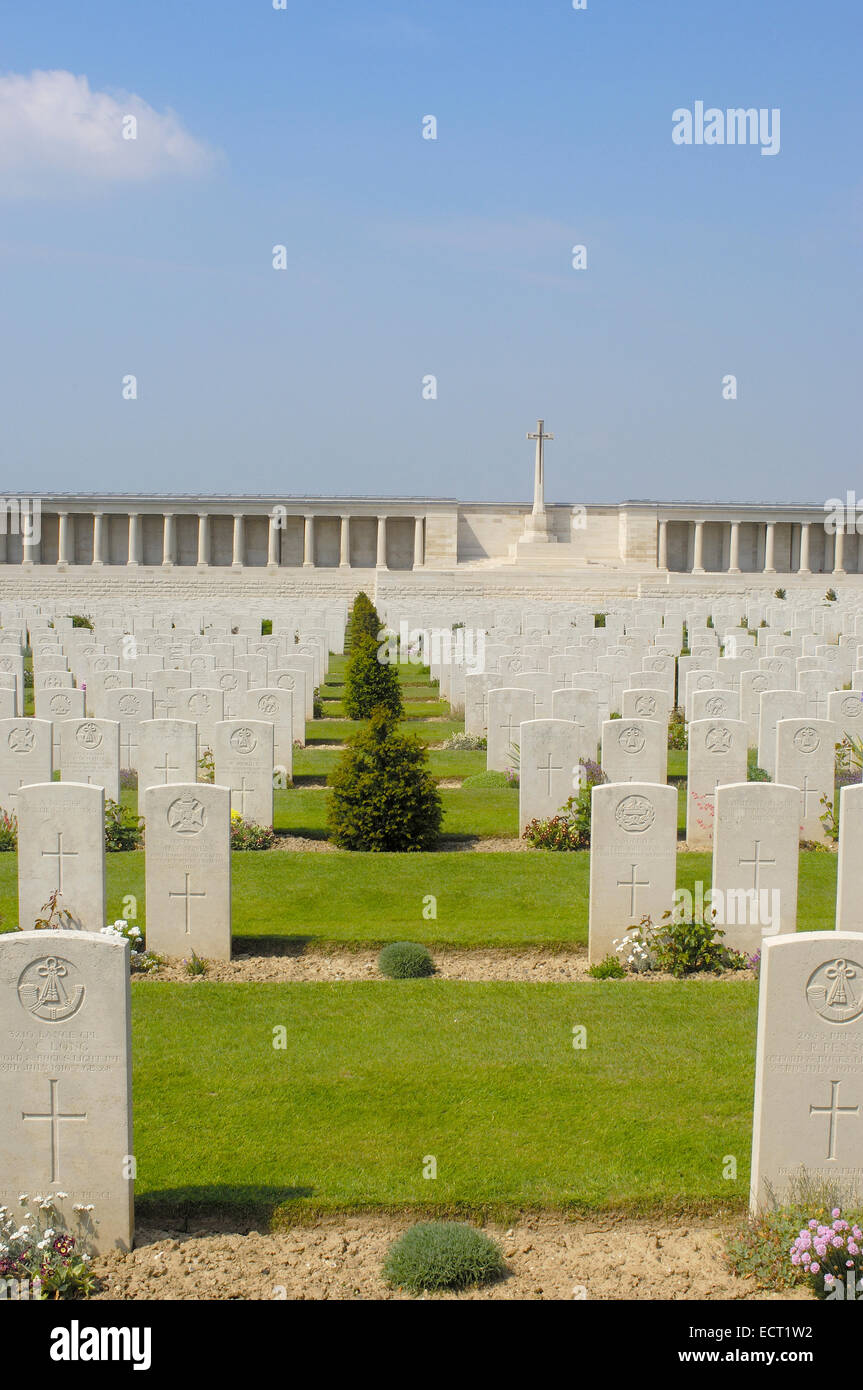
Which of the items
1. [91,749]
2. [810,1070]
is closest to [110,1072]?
[810,1070]

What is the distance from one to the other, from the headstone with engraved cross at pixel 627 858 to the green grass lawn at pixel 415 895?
1.77 ft

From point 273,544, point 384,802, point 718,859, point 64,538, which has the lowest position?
point 384,802

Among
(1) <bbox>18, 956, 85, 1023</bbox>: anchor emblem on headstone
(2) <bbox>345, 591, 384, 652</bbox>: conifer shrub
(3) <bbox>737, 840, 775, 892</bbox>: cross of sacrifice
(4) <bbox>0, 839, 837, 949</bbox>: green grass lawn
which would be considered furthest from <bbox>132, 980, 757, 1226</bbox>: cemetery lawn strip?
(2) <bbox>345, 591, 384, 652</bbox>: conifer shrub

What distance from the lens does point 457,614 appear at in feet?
109

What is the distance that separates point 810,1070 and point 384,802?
7.25 m

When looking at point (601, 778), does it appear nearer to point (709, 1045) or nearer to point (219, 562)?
point (709, 1045)

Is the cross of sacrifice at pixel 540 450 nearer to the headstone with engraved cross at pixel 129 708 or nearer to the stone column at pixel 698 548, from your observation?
the stone column at pixel 698 548

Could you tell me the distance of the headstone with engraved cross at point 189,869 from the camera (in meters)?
8.63

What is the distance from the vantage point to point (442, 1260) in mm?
4844

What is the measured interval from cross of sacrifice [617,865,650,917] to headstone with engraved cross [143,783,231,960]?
2772mm

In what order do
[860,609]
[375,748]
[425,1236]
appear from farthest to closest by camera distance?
[860,609], [375,748], [425,1236]

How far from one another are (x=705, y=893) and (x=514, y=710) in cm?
666

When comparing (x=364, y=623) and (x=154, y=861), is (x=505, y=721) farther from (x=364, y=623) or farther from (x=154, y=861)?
(x=364, y=623)
